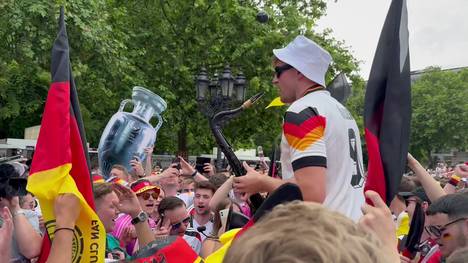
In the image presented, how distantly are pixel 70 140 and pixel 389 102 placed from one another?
5.36ft

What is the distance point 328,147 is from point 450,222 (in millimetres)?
1218

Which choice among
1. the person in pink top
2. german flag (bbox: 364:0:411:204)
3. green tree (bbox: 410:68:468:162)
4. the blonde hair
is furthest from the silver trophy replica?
green tree (bbox: 410:68:468:162)

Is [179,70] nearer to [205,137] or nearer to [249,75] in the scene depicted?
[249,75]

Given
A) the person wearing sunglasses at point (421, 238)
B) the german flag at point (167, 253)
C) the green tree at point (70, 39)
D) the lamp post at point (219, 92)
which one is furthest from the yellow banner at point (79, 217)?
the lamp post at point (219, 92)

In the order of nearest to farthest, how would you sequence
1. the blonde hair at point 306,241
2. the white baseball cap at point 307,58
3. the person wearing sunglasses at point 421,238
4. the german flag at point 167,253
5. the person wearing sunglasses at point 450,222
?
1. the blonde hair at point 306,241
2. the german flag at point 167,253
3. the white baseball cap at point 307,58
4. the person wearing sunglasses at point 450,222
5. the person wearing sunglasses at point 421,238

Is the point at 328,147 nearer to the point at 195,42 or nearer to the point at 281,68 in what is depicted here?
the point at 281,68

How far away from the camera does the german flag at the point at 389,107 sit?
118 inches

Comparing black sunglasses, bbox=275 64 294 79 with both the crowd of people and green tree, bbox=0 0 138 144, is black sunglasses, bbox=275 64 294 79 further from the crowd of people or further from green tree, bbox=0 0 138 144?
green tree, bbox=0 0 138 144

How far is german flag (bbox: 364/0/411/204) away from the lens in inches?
118

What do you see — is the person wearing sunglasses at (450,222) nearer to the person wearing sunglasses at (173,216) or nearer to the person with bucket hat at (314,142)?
the person with bucket hat at (314,142)

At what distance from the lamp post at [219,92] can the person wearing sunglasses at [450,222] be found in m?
9.63

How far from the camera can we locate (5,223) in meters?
3.13

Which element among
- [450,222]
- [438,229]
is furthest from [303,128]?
[438,229]

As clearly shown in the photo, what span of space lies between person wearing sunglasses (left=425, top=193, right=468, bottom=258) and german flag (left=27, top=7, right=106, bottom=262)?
2.03 m
